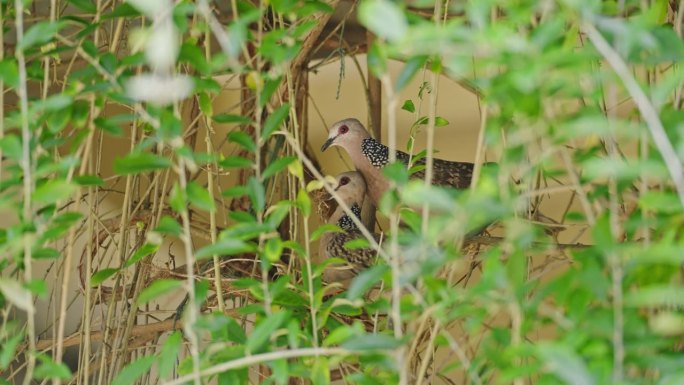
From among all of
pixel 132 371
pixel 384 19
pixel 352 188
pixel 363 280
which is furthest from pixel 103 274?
pixel 352 188

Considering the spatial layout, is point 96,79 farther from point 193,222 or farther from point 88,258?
point 193,222

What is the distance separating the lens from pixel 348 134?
195 cm

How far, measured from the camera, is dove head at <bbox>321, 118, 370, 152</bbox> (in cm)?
194

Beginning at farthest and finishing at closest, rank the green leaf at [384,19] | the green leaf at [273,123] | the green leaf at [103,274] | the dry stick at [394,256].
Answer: the green leaf at [103,274] < the green leaf at [273,123] < the dry stick at [394,256] < the green leaf at [384,19]

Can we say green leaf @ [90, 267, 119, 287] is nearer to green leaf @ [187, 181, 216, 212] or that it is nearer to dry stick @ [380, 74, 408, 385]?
green leaf @ [187, 181, 216, 212]

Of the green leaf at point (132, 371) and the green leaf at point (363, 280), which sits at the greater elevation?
the green leaf at point (363, 280)

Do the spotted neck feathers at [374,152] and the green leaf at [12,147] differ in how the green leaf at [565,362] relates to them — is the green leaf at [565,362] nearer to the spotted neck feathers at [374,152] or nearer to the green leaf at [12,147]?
the green leaf at [12,147]

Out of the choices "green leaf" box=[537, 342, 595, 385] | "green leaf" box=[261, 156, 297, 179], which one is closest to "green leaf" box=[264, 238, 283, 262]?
"green leaf" box=[261, 156, 297, 179]

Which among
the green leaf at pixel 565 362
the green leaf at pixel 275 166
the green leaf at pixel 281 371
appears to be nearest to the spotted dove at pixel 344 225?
the green leaf at pixel 275 166

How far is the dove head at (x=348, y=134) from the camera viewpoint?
1.94m

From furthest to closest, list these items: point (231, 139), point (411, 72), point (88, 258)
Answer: point (88, 258) < point (231, 139) < point (411, 72)

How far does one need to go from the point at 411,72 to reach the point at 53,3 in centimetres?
42

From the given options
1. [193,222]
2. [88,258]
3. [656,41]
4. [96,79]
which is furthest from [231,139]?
[193,222]

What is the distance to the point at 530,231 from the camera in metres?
0.66
